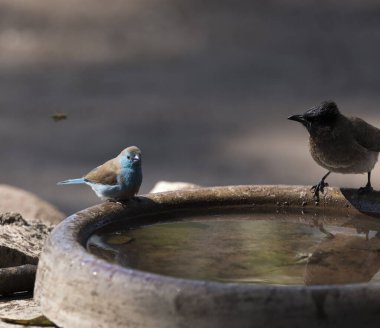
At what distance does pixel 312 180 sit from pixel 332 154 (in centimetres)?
231

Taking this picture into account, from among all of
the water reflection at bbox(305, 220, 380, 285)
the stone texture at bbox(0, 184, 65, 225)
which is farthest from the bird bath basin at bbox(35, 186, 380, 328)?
the stone texture at bbox(0, 184, 65, 225)

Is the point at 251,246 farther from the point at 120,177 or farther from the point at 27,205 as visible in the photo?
the point at 27,205

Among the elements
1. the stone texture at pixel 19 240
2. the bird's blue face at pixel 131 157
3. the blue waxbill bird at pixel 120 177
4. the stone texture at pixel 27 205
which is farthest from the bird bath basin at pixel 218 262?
the stone texture at pixel 27 205

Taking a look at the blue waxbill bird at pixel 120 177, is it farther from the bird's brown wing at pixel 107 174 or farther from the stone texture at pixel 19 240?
the stone texture at pixel 19 240

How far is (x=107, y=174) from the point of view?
13.4ft

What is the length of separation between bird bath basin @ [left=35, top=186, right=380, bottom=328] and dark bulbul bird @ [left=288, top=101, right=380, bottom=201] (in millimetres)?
486

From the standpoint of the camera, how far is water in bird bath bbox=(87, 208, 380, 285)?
291 cm

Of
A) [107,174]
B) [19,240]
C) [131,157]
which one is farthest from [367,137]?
[19,240]

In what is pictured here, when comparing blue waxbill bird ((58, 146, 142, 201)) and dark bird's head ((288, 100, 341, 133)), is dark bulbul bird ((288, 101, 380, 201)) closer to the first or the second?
dark bird's head ((288, 100, 341, 133))

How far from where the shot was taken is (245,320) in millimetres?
2350

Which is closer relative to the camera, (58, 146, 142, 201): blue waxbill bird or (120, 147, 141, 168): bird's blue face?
(58, 146, 142, 201): blue waxbill bird

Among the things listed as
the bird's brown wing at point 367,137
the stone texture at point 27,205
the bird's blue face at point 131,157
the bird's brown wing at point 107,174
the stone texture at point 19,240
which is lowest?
the stone texture at point 27,205

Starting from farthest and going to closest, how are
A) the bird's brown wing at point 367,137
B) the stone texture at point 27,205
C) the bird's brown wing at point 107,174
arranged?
the stone texture at point 27,205 → the bird's brown wing at point 367,137 → the bird's brown wing at point 107,174

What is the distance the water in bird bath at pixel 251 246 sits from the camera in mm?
2914
